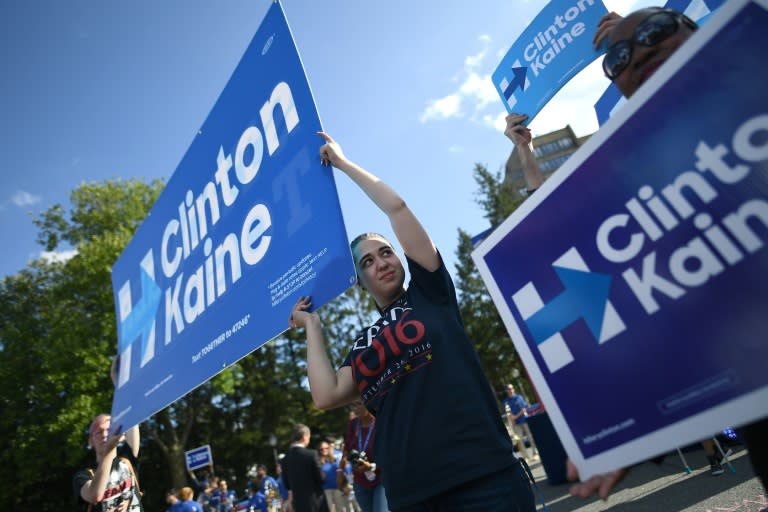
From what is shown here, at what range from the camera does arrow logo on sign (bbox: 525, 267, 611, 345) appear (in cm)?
94

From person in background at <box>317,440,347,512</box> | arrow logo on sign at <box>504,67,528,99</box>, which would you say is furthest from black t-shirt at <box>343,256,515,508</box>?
person in background at <box>317,440,347,512</box>

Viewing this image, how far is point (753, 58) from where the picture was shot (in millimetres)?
760

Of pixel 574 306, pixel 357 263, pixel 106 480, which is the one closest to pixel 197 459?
pixel 106 480

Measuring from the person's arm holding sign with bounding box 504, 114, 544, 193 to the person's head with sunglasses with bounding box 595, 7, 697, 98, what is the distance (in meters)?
0.62

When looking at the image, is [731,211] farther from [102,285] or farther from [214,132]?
[102,285]

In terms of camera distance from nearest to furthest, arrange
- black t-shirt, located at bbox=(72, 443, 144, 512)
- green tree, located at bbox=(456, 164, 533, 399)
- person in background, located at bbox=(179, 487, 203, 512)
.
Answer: black t-shirt, located at bbox=(72, 443, 144, 512), person in background, located at bbox=(179, 487, 203, 512), green tree, located at bbox=(456, 164, 533, 399)

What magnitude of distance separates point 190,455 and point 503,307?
15.8m

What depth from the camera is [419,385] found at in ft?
4.94

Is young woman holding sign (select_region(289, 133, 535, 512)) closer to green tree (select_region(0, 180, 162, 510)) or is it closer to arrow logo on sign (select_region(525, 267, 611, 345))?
arrow logo on sign (select_region(525, 267, 611, 345))

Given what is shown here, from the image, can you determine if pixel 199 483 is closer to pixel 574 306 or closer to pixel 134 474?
pixel 134 474

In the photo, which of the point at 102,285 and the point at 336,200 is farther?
the point at 102,285

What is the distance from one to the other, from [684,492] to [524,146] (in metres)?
4.18

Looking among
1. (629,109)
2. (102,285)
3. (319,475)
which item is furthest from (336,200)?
(102,285)

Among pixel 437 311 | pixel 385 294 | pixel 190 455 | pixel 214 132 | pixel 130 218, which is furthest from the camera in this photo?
pixel 130 218
